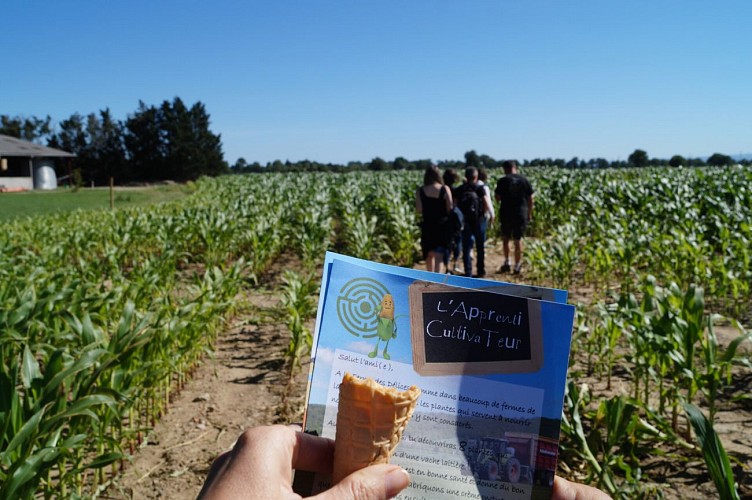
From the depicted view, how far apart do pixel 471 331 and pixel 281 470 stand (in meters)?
0.46

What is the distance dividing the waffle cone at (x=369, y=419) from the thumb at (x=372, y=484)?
2cm

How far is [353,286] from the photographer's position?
1044 mm

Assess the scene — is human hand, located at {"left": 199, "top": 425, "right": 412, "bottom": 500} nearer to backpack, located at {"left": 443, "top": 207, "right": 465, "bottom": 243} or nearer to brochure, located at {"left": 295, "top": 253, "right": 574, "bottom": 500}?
brochure, located at {"left": 295, "top": 253, "right": 574, "bottom": 500}

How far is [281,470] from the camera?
1065 millimetres

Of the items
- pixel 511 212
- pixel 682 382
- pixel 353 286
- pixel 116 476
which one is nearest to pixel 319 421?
pixel 353 286

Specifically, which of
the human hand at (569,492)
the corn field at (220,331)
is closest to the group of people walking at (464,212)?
the corn field at (220,331)

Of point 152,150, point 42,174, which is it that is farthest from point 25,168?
point 152,150

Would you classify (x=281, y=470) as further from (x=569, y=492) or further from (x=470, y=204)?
(x=470, y=204)

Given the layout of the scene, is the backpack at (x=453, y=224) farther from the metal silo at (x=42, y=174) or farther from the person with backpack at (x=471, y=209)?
the metal silo at (x=42, y=174)

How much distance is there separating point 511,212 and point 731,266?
3.14 metres

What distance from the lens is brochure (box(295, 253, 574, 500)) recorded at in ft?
3.26

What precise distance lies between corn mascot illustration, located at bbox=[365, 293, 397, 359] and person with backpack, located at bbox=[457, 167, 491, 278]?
7.18 m

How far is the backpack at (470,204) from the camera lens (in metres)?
8.23

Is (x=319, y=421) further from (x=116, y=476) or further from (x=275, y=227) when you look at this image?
(x=275, y=227)
